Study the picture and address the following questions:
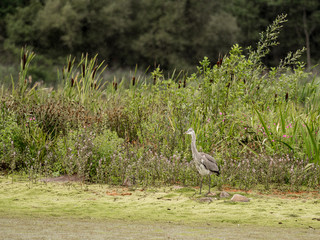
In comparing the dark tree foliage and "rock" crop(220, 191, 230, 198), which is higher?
the dark tree foliage

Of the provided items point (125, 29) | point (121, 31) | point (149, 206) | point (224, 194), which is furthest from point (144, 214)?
point (125, 29)

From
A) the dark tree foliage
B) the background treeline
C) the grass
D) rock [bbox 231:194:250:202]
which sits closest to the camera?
the grass

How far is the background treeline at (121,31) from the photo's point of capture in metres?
37.5

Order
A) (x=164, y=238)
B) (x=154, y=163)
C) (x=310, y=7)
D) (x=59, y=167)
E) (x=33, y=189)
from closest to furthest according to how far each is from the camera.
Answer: (x=164, y=238), (x=33, y=189), (x=154, y=163), (x=59, y=167), (x=310, y=7)

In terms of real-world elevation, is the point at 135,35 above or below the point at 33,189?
above

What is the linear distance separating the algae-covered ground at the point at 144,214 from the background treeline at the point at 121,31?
29.0 metres

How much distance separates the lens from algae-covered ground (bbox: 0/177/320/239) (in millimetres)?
5418

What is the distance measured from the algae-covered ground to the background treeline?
95.3 ft

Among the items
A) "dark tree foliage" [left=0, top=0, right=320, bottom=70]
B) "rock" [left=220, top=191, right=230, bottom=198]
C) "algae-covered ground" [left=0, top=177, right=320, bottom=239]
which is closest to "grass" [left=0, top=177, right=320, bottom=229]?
"algae-covered ground" [left=0, top=177, right=320, bottom=239]

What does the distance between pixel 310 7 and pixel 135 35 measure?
17.0 metres

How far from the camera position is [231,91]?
9945mm

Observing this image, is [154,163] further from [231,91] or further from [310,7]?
[310,7]

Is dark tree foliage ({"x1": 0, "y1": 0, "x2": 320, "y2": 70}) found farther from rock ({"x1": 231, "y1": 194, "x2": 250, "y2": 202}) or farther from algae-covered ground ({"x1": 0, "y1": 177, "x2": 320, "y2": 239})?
rock ({"x1": 231, "y1": 194, "x2": 250, "y2": 202})

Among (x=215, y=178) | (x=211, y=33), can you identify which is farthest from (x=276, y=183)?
(x=211, y=33)
